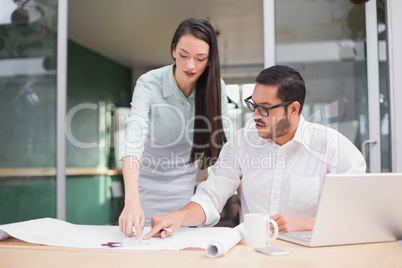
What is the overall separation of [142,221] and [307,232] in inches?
20.4

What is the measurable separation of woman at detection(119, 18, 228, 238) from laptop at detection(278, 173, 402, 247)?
692mm

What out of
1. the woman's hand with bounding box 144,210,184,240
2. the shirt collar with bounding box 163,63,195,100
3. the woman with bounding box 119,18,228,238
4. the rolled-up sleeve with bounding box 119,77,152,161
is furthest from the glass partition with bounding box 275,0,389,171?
the woman's hand with bounding box 144,210,184,240

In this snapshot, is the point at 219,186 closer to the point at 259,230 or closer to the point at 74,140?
Result: the point at 259,230

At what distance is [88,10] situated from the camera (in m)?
4.91

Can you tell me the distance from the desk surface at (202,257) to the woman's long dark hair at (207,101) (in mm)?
907

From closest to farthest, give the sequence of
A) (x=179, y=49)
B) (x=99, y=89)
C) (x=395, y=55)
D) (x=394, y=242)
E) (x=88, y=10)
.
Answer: (x=394, y=242) < (x=179, y=49) < (x=395, y=55) < (x=88, y=10) < (x=99, y=89)

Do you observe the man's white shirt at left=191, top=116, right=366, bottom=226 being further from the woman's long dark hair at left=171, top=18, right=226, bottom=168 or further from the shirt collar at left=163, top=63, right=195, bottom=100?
the shirt collar at left=163, top=63, right=195, bottom=100

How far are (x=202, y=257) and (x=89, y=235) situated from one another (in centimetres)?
47

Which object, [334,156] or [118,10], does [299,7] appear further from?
[118,10]

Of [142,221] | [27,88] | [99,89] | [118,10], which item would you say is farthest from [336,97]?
[99,89]

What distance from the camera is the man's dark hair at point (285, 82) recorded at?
1.76 meters

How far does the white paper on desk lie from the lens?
1.21 m

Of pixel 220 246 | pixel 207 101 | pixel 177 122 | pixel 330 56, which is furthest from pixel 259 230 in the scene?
pixel 330 56

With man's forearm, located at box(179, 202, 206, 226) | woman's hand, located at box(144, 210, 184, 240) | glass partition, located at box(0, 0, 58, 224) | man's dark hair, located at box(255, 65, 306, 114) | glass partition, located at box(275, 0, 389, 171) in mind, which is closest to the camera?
woman's hand, located at box(144, 210, 184, 240)
